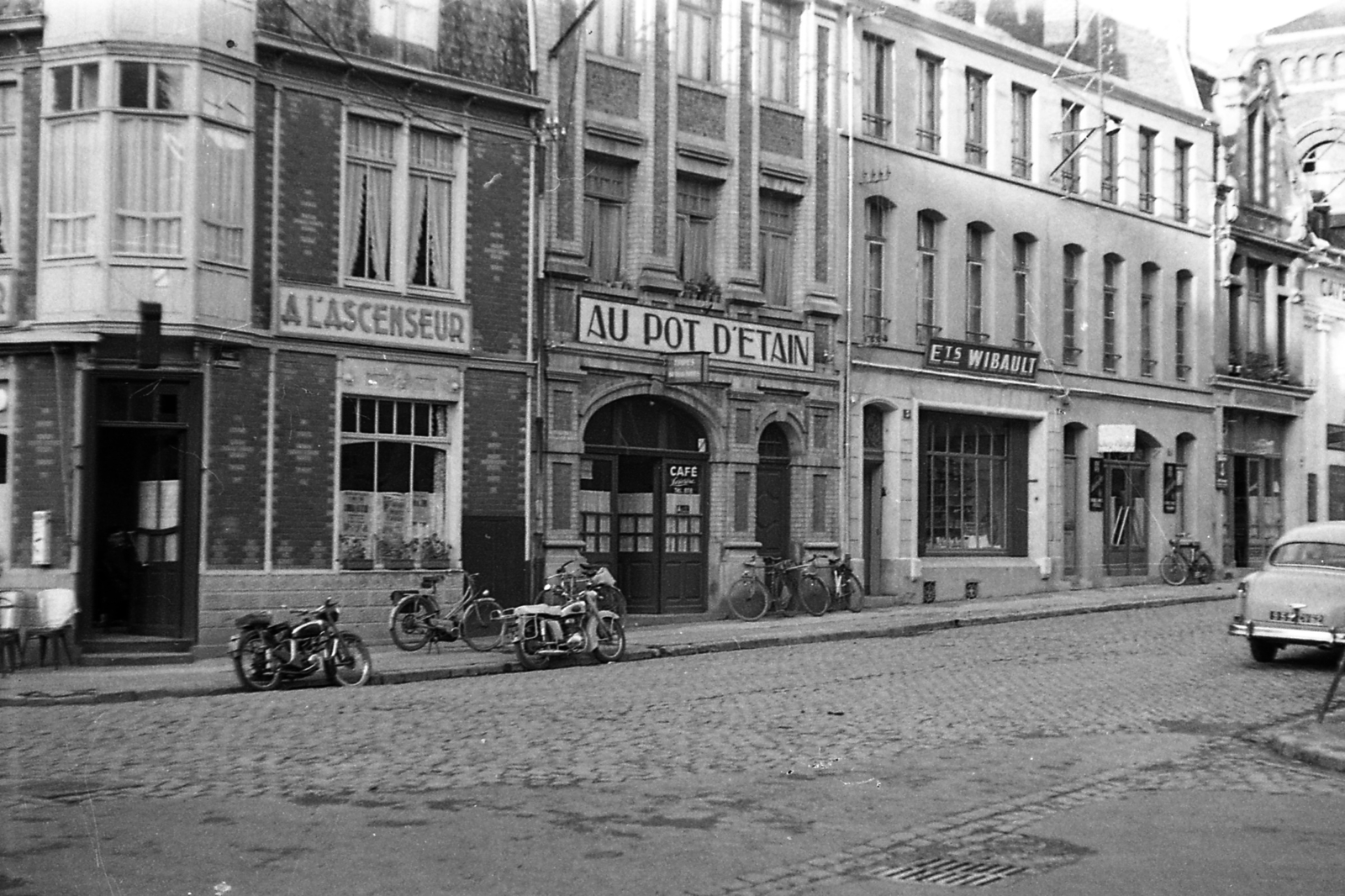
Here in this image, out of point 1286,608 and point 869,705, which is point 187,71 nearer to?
point 869,705

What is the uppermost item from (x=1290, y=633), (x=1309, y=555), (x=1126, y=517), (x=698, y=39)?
(x=698, y=39)

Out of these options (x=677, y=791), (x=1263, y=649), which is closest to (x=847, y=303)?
(x=1263, y=649)

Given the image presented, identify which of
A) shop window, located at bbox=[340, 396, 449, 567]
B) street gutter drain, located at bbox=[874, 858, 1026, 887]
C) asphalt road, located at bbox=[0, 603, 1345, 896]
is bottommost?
street gutter drain, located at bbox=[874, 858, 1026, 887]

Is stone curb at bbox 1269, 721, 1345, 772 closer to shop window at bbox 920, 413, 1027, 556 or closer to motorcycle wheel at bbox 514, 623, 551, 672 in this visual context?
motorcycle wheel at bbox 514, 623, 551, 672

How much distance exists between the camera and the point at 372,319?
2244cm

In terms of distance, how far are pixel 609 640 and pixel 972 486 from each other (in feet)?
48.4

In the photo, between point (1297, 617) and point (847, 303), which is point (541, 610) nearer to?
point (1297, 617)

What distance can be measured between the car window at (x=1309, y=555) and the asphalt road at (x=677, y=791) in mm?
2959

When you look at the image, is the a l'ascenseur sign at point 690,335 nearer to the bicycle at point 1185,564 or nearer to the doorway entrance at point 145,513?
the doorway entrance at point 145,513

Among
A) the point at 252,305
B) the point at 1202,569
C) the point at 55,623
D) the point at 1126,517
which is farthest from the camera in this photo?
the point at 1202,569

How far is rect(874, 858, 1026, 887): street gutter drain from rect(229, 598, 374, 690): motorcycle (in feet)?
33.5

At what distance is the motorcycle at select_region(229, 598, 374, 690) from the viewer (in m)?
17.4

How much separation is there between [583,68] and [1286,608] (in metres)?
13.1

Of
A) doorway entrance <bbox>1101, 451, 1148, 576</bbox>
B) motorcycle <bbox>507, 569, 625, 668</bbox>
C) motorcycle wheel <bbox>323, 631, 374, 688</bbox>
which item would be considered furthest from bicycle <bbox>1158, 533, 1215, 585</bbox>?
motorcycle wheel <bbox>323, 631, 374, 688</bbox>
